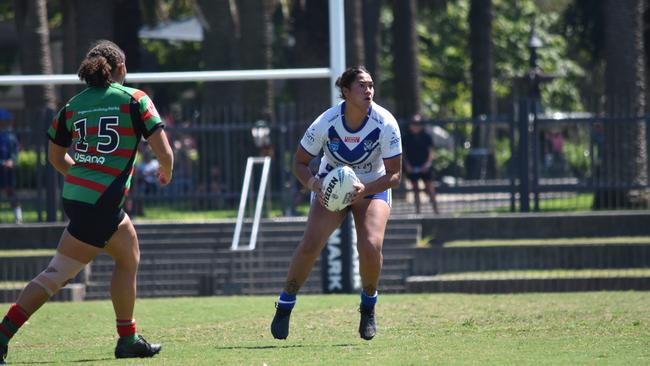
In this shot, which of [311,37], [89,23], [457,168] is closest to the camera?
[457,168]

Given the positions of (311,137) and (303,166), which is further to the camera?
(303,166)

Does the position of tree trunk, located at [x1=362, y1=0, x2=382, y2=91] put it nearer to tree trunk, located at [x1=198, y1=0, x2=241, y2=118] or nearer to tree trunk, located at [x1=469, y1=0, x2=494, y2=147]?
tree trunk, located at [x1=469, y1=0, x2=494, y2=147]

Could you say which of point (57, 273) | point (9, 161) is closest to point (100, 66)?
point (57, 273)

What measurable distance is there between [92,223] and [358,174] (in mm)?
2016

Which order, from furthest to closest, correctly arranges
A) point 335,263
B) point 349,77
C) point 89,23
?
point 89,23, point 335,263, point 349,77

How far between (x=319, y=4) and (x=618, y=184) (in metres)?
9.95

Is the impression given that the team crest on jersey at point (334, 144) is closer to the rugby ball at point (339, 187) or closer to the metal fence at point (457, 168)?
the rugby ball at point (339, 187)

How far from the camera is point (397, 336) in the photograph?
8.55 meters

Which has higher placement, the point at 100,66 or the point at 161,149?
the point at 100,66

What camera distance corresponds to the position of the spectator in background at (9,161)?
1773cm

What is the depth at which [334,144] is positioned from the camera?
324 inches

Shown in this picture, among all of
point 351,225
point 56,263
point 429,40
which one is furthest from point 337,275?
point 429,40

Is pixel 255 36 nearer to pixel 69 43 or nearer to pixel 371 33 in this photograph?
pixel 69 43

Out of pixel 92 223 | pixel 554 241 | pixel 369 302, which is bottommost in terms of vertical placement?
pixel 554 241
